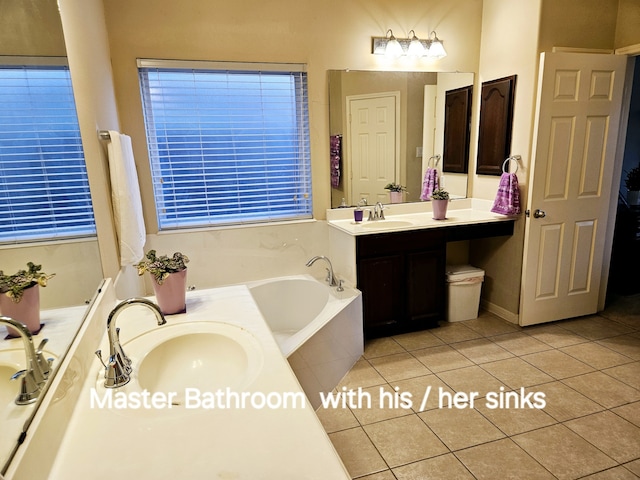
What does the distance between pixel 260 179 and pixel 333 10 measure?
1.35m

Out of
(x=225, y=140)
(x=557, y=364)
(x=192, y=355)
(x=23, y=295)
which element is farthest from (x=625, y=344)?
(x=23, y=295)

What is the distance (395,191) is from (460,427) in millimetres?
1897

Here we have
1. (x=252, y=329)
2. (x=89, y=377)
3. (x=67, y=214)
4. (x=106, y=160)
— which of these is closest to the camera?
(x=89, y=377)

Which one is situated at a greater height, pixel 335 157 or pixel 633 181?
pixel 335 157

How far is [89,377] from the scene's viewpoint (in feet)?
3.88

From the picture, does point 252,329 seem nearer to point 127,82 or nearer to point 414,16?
point 127,82

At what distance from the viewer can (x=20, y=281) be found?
922mm

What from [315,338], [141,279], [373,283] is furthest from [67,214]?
[373,283]

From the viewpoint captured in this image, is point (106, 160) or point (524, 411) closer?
point (106, 160)

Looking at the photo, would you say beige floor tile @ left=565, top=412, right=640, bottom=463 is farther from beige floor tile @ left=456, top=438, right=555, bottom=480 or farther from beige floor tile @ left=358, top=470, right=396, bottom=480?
beige floor tile @ left=358, top=470, right=396, bottom=480

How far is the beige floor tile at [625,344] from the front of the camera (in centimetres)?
271

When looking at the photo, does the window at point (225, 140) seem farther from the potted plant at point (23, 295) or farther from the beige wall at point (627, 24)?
the beige wall at point (627, 24)

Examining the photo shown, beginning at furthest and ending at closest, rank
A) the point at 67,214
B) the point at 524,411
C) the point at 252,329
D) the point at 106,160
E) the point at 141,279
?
the point at 141,279 → the point at 524,411 → the point at 106,160 → the point at 252,329 → the point at 67,214

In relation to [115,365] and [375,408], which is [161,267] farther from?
[375,408]
